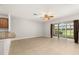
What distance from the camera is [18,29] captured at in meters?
1.87

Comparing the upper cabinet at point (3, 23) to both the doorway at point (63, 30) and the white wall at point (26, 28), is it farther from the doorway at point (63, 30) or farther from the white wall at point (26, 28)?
the doorway at point (63, 30)

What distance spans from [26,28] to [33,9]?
35cm

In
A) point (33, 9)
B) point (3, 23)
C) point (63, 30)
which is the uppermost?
point (33, 9)

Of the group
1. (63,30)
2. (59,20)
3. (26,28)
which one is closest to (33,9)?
(26,28)

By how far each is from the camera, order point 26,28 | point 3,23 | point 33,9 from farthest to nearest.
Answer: point 26,28, point 33,9, point 3,23

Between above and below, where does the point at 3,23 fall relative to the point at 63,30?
above

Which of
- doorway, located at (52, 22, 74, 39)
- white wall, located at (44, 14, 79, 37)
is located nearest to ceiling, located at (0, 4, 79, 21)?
white wall, located at (44, 14, 79, 37)

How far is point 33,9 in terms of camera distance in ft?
5.86

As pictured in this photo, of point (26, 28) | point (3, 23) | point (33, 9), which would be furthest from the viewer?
point (26, 28)

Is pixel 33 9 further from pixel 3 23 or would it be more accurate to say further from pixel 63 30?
pixel 63 30

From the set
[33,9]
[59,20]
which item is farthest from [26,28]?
[59,20]

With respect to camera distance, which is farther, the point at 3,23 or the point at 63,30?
the point at 63,30

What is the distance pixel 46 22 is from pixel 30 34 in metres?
0.38
